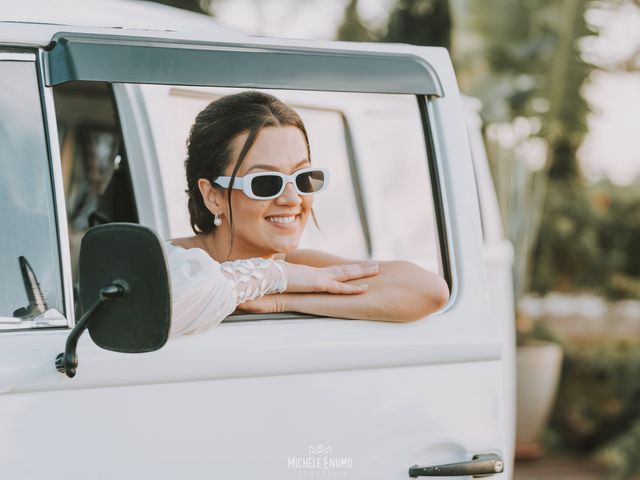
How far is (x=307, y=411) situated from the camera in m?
2.14

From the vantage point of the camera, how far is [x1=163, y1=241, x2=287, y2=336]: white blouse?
6.62ft

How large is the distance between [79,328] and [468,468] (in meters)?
1.04

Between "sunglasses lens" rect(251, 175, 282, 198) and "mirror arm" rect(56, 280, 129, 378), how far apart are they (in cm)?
60

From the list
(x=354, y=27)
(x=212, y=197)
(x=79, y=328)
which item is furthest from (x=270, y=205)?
(x=354, y=27)

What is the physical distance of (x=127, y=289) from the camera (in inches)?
69.3

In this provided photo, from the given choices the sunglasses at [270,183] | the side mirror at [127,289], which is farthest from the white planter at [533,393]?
the side mirror at [127,289]

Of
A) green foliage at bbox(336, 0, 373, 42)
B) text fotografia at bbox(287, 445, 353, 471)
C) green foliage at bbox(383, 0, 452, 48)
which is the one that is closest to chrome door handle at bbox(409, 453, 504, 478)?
text fotografia at bbox(287, 445, 353, 471)

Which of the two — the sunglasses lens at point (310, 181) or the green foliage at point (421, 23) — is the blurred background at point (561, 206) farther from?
the sunglasses lens at point (310, 181)

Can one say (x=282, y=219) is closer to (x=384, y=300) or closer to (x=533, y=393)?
(x=384, y=300)

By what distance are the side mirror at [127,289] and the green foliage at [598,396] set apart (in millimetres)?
5690

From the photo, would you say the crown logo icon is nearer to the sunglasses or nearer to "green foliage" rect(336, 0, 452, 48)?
the sunglasses

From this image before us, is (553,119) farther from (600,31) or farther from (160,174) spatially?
(160,174)

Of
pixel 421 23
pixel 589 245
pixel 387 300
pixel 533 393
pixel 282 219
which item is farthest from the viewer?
pixel 421 23

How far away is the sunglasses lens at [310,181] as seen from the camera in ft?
7.59
